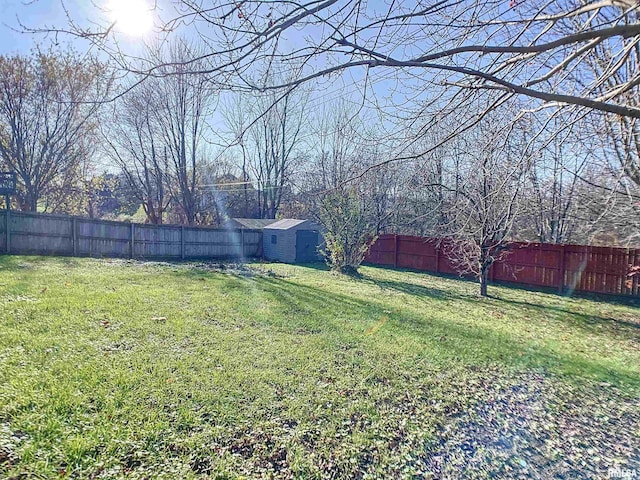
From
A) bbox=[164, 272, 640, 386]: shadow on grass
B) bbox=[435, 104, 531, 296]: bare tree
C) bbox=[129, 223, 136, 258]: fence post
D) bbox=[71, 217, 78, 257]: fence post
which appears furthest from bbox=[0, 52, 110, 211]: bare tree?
bbox=[435, 104, 531, 296]: bare tree

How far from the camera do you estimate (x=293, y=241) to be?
1503 cm

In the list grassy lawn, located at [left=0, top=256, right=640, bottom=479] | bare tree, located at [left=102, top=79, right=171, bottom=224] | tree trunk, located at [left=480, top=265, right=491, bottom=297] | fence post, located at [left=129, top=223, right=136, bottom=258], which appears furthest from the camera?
bare tree, located at [left=102, top=79, right=171, bottom=224]

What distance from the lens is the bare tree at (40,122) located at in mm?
12359

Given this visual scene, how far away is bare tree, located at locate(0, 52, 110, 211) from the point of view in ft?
40.5

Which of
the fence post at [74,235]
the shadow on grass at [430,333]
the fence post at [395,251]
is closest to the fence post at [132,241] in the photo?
the fence post at [74,235]

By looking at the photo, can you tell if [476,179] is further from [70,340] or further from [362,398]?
[70,340]

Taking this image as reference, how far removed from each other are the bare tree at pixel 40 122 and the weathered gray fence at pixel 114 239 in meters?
4.07

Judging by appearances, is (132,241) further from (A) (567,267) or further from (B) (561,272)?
(A) (567,267)

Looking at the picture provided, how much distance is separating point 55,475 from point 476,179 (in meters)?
7.44

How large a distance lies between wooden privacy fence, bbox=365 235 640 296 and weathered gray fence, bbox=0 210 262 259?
8.68m

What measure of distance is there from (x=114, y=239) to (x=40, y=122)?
20.3ft

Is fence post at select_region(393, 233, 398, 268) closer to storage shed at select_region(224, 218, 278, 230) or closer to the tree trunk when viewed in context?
the tree trunk


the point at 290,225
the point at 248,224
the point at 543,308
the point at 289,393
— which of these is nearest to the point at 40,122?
the point at 248,224

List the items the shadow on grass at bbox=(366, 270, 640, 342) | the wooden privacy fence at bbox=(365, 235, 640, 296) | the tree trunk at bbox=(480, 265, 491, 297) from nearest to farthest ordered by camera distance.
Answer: the shadow on grass at bbox=(366, 270, 640, 342) < the tree trunk at bbox=(480, 265, 491, 297) < the wooden privacy fence at bbox=(365, 235, 640, 296)
